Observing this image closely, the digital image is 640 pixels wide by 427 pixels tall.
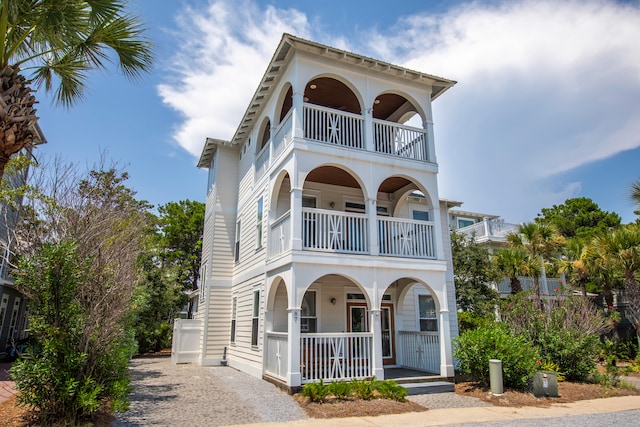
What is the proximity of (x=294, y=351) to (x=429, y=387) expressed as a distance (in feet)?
13.0

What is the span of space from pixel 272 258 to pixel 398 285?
5.23 meters

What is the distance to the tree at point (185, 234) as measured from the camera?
112 feet

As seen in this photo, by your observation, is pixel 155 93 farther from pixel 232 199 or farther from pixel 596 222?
pixel 596 222

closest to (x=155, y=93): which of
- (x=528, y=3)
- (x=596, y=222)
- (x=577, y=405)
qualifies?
(x=528, y=3)

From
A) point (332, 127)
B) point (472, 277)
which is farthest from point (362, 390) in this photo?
point (472, 277)

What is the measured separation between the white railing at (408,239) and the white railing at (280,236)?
297 cm

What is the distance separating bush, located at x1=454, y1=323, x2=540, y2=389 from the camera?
11.0 metres

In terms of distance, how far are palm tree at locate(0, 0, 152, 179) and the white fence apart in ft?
36.6

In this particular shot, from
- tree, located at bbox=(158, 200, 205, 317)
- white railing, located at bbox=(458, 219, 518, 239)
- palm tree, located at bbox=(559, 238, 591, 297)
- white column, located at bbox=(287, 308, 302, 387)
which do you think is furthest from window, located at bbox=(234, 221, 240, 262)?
palm tree, located at bbox=(559, 238, 591, 297)

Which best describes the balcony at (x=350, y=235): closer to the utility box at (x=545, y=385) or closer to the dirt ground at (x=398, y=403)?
the dirt ground at (x=398, y=403)

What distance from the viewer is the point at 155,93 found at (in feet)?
45.0

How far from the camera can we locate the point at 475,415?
353 inches

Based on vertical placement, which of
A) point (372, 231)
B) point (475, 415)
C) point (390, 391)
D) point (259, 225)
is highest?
point (259, 225)

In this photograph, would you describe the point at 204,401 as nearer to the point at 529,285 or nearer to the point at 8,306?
the point at 8,306
